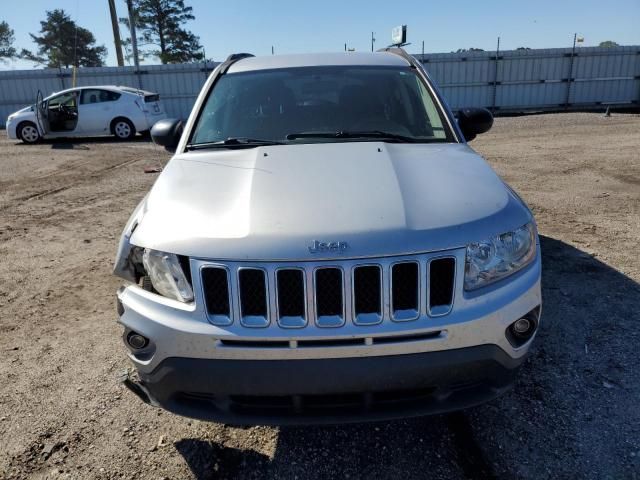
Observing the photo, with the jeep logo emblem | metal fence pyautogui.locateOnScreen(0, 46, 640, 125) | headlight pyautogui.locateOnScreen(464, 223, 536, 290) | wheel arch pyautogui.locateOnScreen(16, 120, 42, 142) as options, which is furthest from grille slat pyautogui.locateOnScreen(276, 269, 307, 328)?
metal fence pyautogui.locateOnScreen(0, 46, 640, 125)

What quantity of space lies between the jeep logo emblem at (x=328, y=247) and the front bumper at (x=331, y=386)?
0.42 meters

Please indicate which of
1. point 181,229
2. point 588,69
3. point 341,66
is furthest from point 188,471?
point 588,69

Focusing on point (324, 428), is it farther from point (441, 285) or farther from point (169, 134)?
point (169, 134)

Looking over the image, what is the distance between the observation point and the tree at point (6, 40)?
46.4 metres

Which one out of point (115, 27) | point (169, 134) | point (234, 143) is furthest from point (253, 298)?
point (115, 27)

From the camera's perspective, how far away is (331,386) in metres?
1.89

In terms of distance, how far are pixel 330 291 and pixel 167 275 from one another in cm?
68

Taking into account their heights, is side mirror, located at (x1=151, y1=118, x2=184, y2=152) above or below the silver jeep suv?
above

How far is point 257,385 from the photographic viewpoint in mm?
1909

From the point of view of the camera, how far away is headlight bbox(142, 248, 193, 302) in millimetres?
1996

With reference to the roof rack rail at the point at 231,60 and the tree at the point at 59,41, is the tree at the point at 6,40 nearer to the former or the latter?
the tree at the point at 59,41

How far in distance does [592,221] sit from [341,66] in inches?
143

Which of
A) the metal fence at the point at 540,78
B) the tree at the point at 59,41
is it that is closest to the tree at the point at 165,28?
the tree at the point at 59,41

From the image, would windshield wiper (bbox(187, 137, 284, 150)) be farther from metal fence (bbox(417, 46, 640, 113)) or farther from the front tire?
metal fence (bbox(417, 46, 640, 113))
